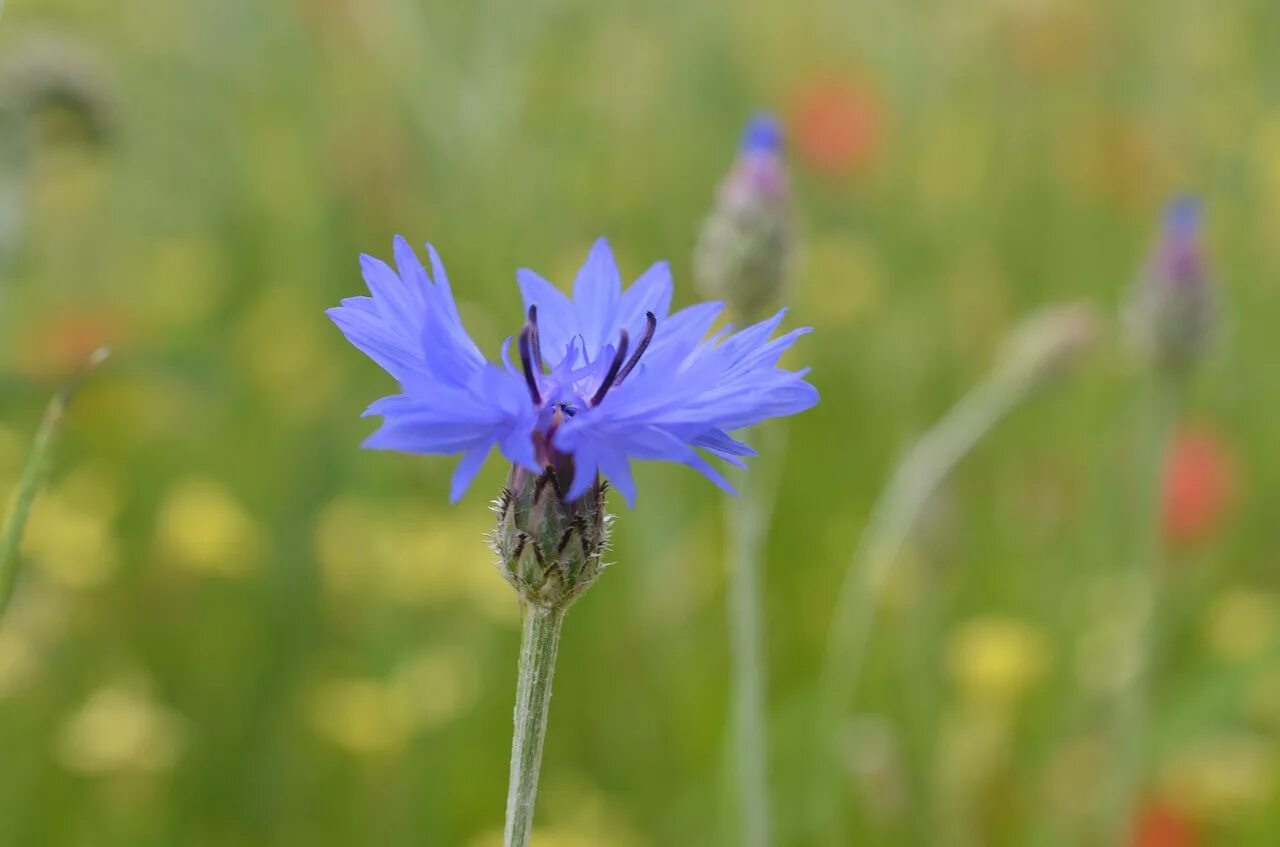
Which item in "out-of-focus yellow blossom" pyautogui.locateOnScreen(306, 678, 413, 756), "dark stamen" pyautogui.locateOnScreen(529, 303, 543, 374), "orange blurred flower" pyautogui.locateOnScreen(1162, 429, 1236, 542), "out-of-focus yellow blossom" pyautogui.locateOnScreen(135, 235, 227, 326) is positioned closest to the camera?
"dark stamen" pyautogui.locateOnScreen(529, 303, 543, 374)

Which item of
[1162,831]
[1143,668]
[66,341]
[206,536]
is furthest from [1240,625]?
[66,341]

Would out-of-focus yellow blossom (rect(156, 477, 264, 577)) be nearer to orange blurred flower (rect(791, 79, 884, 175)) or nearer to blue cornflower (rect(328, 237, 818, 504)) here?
blue cornflower (rect(328, 237, 818, 504))

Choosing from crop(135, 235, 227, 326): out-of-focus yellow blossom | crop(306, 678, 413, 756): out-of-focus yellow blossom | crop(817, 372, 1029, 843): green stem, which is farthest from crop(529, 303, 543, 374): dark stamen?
crop(135, 235, 227, 326): out-of-focus yellow blossom

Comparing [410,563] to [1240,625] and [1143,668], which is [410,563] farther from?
[1240,625]

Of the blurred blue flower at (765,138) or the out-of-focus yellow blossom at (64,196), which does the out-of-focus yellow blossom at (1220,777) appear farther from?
the out-of-focus yellow blossom at (64,196)

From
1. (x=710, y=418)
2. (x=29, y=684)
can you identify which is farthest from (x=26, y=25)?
(x=710, y=418)

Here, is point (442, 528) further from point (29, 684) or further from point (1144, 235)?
point (1144, 235)
